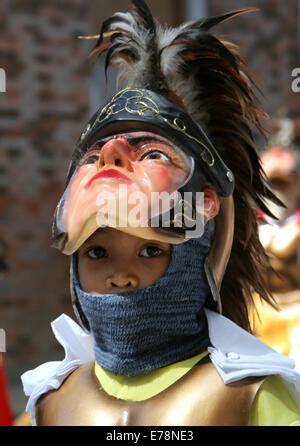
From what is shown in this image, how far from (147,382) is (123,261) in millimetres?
250

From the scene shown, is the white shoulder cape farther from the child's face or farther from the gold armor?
the child's face

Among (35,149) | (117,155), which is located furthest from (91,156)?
(35,149)

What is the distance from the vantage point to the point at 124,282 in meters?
1.81

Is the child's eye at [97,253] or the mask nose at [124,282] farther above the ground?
the child's eye at [97,253]

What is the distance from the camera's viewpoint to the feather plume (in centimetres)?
198

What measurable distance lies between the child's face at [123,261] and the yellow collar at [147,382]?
0.59ft

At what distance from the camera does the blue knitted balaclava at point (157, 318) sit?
180cm

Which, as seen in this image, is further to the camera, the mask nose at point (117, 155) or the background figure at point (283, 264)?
the background figure at point (283, 264)

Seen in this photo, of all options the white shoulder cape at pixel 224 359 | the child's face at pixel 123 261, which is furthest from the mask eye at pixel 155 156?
the white shoulder cape at pixel 224 359

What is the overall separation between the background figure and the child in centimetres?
121

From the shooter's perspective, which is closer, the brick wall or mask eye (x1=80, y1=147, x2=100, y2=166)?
mask eye (x1=80, y1=147, x2=100, y2=166)

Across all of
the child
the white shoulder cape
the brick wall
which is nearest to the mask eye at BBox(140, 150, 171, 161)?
the child

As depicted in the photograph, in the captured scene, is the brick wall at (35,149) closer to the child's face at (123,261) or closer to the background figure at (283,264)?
the background figure at (283,264)

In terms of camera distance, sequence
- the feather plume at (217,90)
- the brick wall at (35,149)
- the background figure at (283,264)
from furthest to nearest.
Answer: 1. the brick wall at (35,149)
2. the background figure at (283,264)
3. the feather plume at (217,90)
